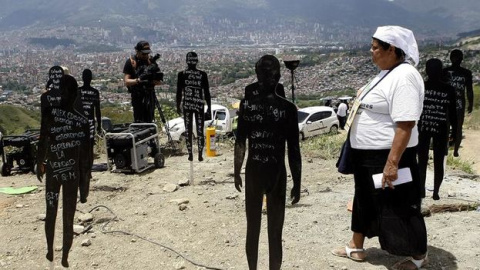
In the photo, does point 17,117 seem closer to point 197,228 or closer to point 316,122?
point 316,122

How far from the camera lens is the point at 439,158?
19.2ft

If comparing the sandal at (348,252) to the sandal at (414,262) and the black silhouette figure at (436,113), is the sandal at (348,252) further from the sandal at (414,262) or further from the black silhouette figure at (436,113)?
the black silhouette figure at (436,113)

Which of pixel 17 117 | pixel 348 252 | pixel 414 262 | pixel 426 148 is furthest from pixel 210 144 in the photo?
pixel 17 117

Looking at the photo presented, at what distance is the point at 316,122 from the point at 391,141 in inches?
624

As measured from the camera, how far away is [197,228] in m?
5.63

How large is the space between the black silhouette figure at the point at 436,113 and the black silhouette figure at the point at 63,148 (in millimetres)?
3677

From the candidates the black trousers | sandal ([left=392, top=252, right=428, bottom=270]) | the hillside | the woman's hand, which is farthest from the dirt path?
the hillside

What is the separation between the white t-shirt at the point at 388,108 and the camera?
3.65m

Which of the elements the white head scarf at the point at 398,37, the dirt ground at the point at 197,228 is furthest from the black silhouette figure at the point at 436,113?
the white head scarf at the point at 398,37

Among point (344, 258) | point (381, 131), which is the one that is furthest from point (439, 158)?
point (381, 131)

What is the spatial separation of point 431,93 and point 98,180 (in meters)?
5.17

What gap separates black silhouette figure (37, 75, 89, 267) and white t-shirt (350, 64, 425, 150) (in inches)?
91.7

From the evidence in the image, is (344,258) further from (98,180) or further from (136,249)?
(98,180)

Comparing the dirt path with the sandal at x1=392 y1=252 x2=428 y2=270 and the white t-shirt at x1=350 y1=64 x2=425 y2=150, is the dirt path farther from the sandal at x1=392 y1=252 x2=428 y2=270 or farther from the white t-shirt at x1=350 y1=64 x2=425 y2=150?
the white t-shirt at x1=350 y1=64 x2=425 y2=150
